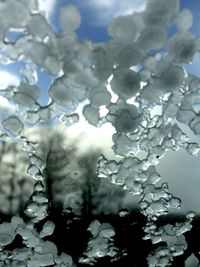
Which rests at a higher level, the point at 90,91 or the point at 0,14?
the point at 0,14

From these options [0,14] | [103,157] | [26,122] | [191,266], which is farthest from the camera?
[191,266]

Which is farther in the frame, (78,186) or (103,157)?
(78,186)

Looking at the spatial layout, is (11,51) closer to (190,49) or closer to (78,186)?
(190,49)

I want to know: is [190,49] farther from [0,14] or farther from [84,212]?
[84,212]

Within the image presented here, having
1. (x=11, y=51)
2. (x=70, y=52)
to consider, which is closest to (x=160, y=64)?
(x=70, y=52)

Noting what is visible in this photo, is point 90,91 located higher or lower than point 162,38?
lower

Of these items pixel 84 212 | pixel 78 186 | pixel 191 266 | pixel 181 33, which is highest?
pixel 181 33

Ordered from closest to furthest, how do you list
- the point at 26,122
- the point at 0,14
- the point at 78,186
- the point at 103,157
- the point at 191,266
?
the point at 0,14
the point at 26,122
the point at 103,157
the point at 191,266
the point at 78,186

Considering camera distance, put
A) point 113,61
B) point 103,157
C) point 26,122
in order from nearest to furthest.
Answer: point 113,61, point 26,122, point 103,157

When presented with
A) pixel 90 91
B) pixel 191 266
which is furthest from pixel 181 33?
pixel 191 266
